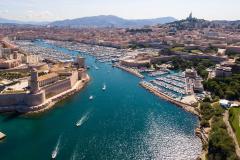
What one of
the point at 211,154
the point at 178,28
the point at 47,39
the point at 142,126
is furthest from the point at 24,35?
the point at 211,154

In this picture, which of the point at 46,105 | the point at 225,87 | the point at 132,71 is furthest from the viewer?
the point at 132,71

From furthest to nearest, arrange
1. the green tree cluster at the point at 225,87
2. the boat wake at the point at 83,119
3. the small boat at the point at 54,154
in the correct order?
the green tree cluster at the point at 225,87
the boat wake at the point at 83,119
the small boat at the point at 54,154

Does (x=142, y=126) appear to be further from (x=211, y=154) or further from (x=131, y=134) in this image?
(x=211, y=154)

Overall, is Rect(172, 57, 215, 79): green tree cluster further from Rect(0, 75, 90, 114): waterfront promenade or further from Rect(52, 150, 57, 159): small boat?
Rect(52, 150, 57, 159): small boat

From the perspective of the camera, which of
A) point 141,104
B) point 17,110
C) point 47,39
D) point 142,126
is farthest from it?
point 47,39

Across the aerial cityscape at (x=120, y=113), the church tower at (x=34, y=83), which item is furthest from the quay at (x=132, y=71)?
the church tower at (x=34, y=83)

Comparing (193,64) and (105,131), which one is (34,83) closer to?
(105,131)

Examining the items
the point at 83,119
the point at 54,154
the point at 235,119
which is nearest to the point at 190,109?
the point at 235,119

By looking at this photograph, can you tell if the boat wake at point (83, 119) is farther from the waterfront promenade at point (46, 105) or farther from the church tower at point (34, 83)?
the church tower at point (34, 83)
